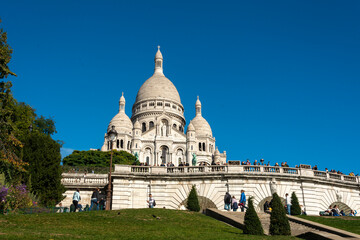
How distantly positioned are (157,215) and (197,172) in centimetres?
875

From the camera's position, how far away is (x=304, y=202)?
1064 inches

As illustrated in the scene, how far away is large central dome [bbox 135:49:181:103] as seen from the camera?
103312mm

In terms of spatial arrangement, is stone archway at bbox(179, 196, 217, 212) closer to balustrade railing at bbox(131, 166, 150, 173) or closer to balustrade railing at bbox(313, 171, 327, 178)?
balustrade railing at bbox(131, 166, 150, 173)

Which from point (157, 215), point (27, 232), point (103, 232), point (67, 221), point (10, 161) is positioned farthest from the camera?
point (10, 161)

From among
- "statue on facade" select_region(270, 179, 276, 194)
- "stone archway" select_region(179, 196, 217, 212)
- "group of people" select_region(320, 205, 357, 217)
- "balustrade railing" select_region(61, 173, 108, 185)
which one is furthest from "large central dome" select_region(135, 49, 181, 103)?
"group of people" select_region(320, 205, 357, 217)

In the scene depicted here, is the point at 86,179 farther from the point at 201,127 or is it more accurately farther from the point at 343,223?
the point at 201,127

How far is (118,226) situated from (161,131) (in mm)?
74588

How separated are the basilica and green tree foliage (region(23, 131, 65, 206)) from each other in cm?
5198

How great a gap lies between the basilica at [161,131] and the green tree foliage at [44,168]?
51975mm

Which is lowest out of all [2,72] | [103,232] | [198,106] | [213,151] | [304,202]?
[103,232]

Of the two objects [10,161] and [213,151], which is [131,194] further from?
[213,151]

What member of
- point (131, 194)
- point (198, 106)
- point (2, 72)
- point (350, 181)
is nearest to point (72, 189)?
point (131, 194)

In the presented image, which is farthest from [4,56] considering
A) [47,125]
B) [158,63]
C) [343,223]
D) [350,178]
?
[158,63]

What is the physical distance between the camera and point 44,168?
86.7 feet
